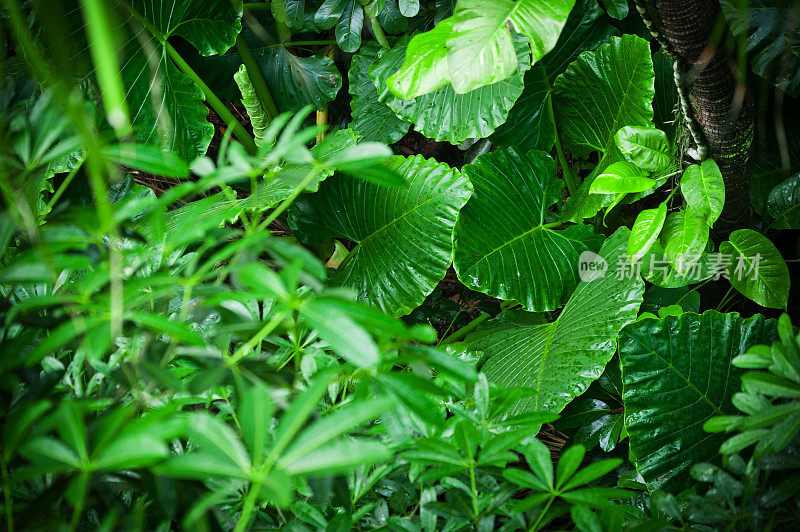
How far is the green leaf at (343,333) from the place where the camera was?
0.29 meters

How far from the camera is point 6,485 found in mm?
331

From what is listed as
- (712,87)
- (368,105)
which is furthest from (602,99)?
(368,105)

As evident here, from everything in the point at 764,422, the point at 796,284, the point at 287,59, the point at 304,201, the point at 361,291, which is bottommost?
the point at 796,284

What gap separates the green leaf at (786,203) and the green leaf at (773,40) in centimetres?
20

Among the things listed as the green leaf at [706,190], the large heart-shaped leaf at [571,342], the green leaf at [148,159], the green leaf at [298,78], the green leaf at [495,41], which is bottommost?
the large heart-shaped leaf at [571,342]

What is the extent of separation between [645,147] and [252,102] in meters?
1.10

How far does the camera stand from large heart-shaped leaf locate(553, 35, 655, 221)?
122 centimetres

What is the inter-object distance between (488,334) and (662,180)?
504 millimetres

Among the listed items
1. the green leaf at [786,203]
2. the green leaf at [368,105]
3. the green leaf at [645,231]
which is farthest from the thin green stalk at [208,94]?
the green leaf at [786,203]

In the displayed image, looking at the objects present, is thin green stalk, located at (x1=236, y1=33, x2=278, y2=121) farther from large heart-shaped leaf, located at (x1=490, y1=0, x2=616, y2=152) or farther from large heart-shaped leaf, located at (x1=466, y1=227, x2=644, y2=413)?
large heart-shaped leaf, located at (x1=466, y1=227, x2=644, y2=413)

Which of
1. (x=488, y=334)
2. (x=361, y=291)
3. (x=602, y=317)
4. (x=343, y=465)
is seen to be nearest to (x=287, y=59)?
(x=361, y=291)

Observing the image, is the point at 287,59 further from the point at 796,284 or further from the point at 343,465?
the point at 343,465

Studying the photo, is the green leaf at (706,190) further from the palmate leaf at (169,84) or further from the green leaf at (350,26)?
the palmate leaf at (169,84)

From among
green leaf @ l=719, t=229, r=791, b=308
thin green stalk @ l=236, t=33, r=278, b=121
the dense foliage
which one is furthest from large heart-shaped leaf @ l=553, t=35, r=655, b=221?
thin green stalk @ l=236, t=33, r=278, b=121
